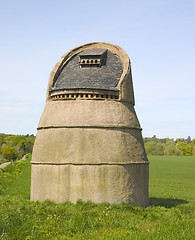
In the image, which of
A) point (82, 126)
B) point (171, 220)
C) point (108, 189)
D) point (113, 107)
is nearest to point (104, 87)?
point (113, 107)

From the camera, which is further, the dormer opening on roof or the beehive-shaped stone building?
the dormer opening on roof

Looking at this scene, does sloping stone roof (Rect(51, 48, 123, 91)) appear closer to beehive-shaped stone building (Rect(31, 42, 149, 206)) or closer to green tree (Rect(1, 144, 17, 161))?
beehive-shaped stone building (Rect(31, 42, 149, 206))

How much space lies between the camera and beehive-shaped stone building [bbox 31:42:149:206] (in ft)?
48.4

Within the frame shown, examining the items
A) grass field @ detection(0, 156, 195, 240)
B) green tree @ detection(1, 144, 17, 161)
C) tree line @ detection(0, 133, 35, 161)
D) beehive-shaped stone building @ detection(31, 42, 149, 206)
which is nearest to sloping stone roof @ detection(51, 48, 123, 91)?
beehive-shaped stone building @ detection(31, 42, 149, 206)

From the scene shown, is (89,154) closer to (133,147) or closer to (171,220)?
(133,147)

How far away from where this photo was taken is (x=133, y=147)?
1562 cm

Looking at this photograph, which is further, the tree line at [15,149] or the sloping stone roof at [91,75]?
the tree line at [15,149]

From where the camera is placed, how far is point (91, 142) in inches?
588

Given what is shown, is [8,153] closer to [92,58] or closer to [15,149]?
[15,149]

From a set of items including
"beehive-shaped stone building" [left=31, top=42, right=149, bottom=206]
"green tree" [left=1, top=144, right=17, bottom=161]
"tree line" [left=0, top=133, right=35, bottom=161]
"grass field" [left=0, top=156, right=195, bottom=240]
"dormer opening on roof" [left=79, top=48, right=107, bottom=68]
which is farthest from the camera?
"tree line" [left=0, top=133, right=35, bottom=161]

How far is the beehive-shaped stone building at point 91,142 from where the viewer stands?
14758 mm

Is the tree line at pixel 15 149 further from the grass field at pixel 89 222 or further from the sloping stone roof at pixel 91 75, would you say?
the grass field at pixel 89 222

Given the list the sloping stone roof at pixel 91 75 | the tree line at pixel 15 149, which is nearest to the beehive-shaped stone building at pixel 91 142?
the sloping stone roof at pixel 91 75

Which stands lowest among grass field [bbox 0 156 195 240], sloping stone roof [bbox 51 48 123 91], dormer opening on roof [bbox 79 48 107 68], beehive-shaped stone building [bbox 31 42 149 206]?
grass field [bbox 0 156 195 240]
